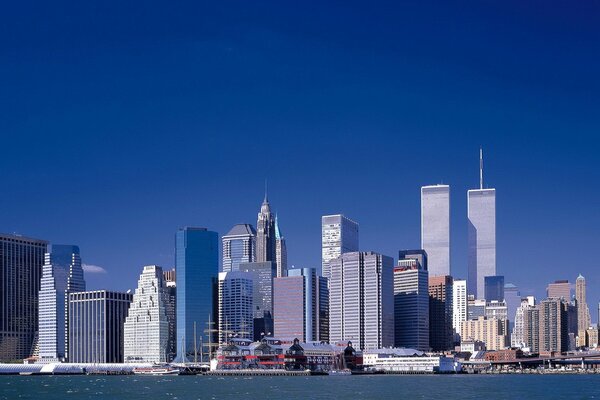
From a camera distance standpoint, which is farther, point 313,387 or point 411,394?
point 313,387

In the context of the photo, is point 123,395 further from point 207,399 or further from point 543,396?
point 543,396

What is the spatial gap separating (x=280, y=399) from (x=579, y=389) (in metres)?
62.8

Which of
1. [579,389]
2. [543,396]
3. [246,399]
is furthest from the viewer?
[579,389]

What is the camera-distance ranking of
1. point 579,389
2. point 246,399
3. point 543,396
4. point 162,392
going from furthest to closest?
point 579,389 → point 162,392 → point 543,396 → point 246,399

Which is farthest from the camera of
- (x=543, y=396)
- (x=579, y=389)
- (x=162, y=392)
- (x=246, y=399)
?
(x=579, y=389)

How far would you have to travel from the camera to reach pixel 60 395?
160 metres

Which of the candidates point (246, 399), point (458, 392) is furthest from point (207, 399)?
point (458, 392)

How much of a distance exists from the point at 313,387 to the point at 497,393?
34.9m

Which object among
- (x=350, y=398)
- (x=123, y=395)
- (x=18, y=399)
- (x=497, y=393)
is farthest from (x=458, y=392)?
(x=18, y=399)

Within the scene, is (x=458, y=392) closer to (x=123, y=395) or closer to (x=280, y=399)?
(x=280, y=399)

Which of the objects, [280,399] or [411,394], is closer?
[280,399]

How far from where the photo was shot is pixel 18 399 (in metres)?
149

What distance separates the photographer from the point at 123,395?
15838 centimetres

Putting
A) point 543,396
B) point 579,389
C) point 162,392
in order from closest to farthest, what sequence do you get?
point 543,396 < point 162,392 < point 579,389
